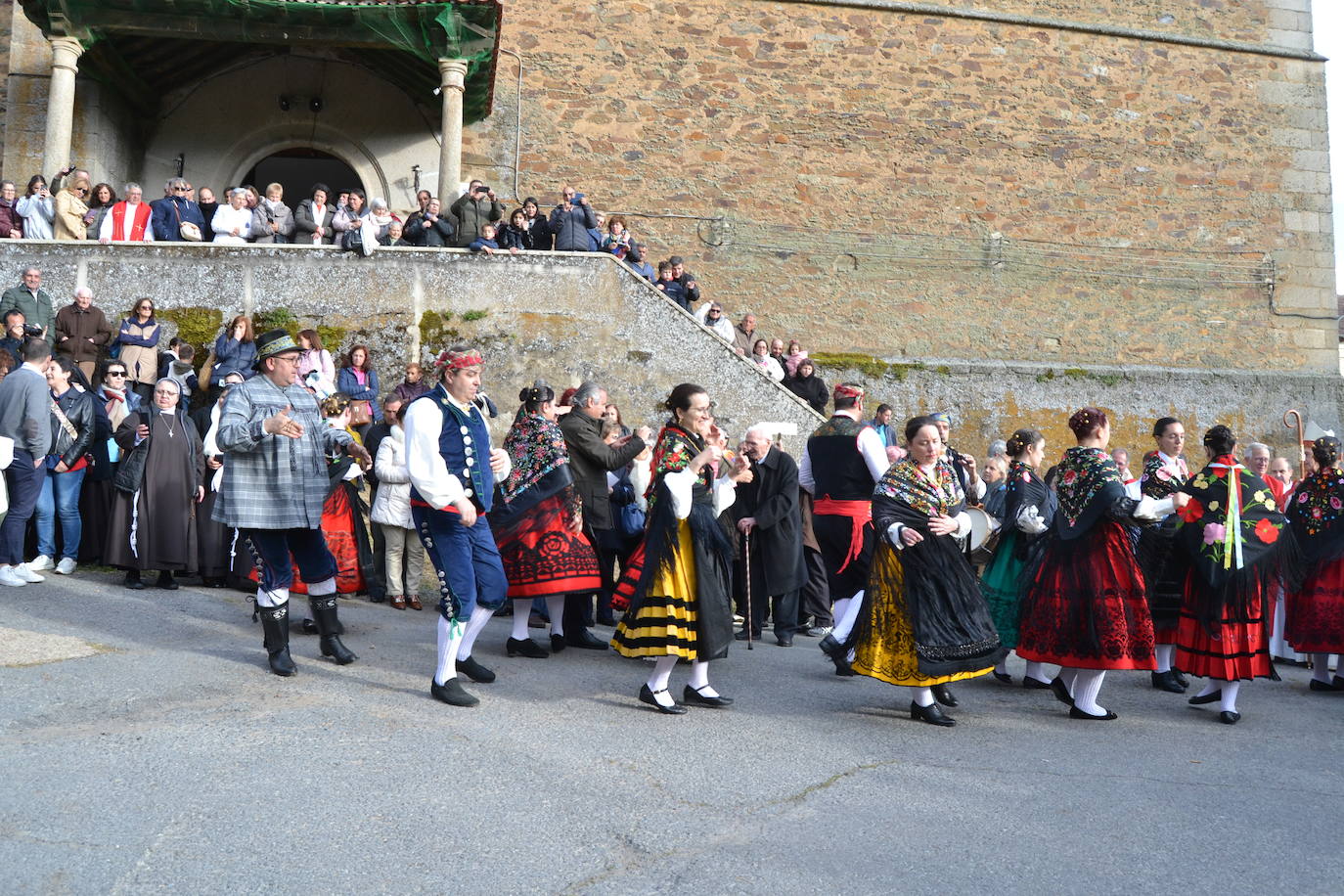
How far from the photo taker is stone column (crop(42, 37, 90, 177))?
13727 mm

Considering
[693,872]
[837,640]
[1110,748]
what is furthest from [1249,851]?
[837,640]

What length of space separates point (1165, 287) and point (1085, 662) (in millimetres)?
14976

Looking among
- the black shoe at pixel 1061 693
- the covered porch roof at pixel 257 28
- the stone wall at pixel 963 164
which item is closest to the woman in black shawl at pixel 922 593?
the black shoe at pixel 1061 693

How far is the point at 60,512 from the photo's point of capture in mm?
9070

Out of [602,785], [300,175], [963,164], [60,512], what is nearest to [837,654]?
[602,785]

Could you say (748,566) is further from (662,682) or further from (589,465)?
(662,682)

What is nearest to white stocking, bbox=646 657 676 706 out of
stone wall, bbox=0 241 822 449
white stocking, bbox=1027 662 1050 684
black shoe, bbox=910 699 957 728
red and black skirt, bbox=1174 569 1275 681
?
black shoe, bbox=910 699 957 728

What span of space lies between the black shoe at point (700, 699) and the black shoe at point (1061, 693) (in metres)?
1.88

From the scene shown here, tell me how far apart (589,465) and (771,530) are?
1.33 meters

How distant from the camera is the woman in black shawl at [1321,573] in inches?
297

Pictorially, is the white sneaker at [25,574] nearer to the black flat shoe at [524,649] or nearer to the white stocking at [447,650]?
the black flat shoe at [524,649]

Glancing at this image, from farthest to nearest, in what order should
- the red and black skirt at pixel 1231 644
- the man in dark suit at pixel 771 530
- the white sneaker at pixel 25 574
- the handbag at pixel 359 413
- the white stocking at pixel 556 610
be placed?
the handbag at pixel 359 413 → the white sneaker at pixel 25 574 → the man in dark suit at pixel 771 530 → the white stocking at pixel 556 610 → the red and black skirt at pixel 1231 644

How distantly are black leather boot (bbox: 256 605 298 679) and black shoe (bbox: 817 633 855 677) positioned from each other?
9.96 feet

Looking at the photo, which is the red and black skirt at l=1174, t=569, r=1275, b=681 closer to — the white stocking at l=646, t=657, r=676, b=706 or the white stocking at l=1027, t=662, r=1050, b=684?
the white stocking at l=1027, t=662, r=1050, b=684
